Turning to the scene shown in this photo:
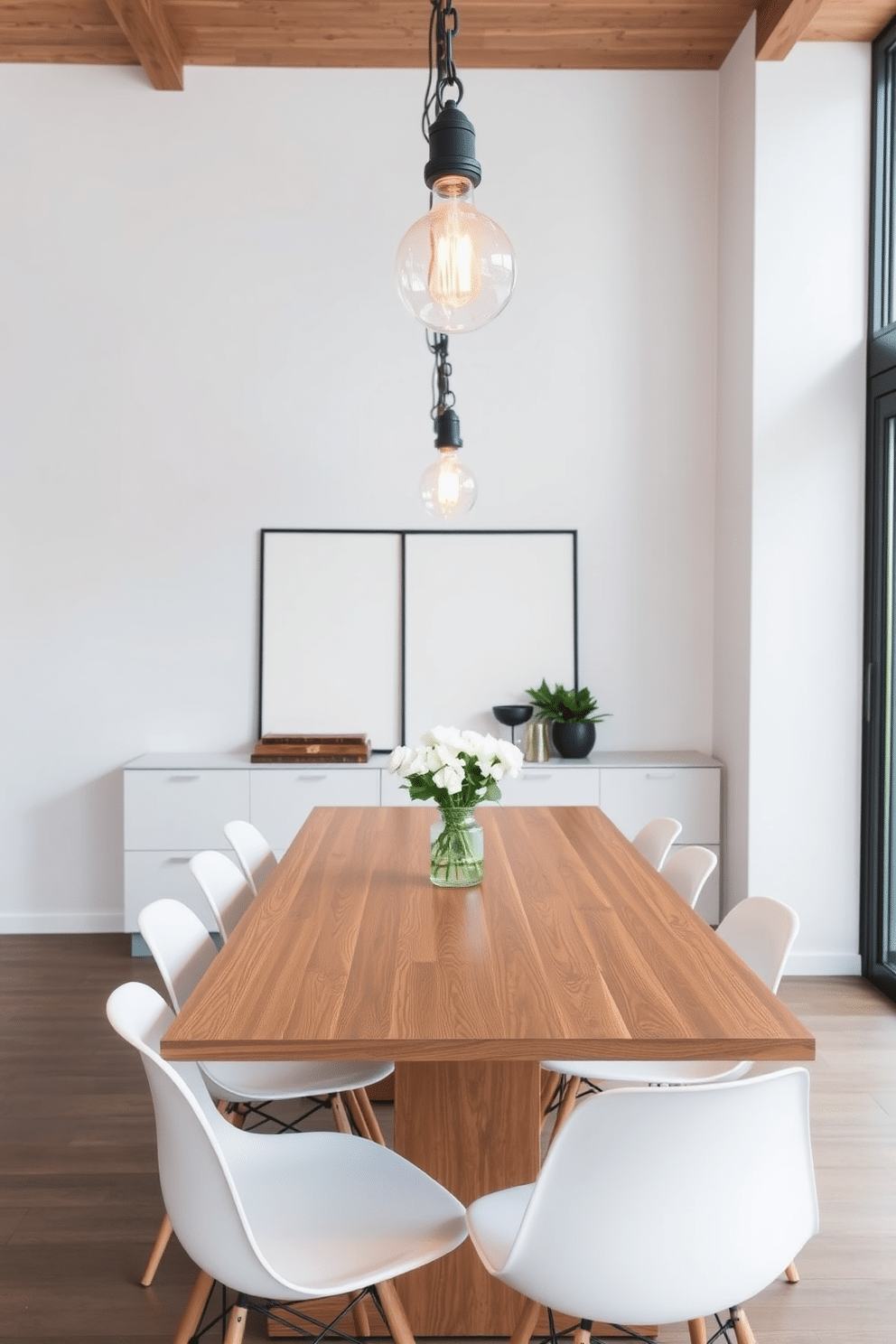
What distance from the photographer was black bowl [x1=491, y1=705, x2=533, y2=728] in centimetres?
511

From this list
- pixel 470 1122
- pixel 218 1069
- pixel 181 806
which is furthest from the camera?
pixel 181 806

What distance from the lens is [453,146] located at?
1.90 metres

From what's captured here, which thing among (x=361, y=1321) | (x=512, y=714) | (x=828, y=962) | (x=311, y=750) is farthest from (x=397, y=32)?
(x=361, y=1321)

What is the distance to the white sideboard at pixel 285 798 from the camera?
15.8ft

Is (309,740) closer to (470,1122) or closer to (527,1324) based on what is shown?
(470,1122)

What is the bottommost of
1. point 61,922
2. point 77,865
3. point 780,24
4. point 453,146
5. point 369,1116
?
point 61,922

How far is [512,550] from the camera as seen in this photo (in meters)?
5.27

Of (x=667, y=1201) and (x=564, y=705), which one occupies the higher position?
(x=564, y=705)

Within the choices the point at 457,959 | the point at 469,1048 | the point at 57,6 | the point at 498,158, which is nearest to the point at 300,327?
the point at 498,158

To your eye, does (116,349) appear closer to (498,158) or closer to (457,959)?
(498,158)

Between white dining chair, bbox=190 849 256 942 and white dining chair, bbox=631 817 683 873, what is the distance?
1196 millimetres

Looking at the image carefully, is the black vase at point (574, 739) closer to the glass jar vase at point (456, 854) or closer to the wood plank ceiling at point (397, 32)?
the glass jar vase at point (456, 854)

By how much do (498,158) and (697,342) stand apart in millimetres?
1283

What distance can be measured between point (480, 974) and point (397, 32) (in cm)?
444
